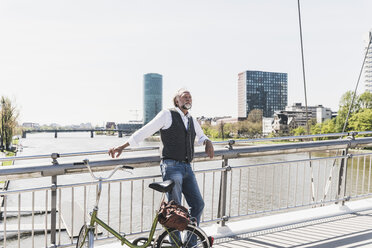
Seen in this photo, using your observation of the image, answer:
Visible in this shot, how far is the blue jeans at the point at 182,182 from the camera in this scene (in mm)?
3098

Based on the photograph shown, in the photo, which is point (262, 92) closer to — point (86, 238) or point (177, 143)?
point (177, 143)

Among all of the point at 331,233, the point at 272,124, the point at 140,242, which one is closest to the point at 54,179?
the point at 140,242

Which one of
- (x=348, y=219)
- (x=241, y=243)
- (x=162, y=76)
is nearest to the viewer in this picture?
(x=241, y=243)

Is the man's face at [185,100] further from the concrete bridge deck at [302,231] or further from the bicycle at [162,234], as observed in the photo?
the concrete bridge deck at [302,231]

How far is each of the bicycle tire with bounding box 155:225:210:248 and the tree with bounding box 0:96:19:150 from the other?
56357 millimetres

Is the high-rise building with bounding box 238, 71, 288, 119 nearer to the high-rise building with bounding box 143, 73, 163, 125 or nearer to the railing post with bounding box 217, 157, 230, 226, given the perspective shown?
the high-rise building with bounding box 143, 73, 163, 125

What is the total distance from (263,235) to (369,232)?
1233 millimetres

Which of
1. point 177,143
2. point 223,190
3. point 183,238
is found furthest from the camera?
point 223,190

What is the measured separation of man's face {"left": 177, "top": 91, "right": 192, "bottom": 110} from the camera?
3.17m

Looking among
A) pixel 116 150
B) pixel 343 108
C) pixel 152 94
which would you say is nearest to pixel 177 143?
pixel 116 150

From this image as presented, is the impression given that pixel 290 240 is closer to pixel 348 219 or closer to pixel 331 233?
pixel 331 233

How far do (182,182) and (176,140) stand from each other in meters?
0.43

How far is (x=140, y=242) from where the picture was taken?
2990 millimetres

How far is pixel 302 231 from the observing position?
3.93m
